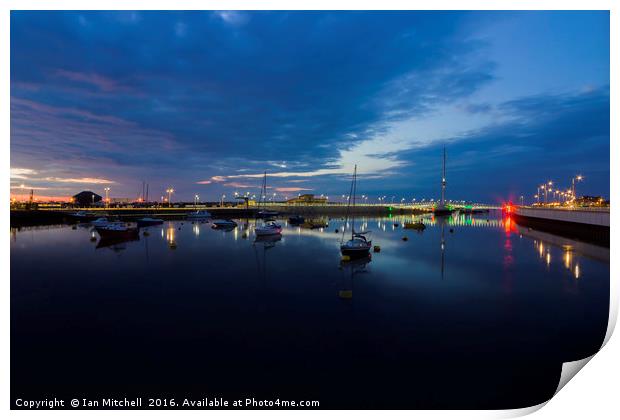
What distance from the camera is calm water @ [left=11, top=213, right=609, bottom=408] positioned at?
9.11 metres

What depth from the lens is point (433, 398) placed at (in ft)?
28.5

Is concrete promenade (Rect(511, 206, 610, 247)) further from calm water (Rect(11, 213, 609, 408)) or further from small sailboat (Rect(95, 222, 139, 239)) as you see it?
small sailboat (Rect(95, 222, 139, 239))

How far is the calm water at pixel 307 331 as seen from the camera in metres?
9.11

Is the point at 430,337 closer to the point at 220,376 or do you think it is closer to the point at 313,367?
the point at 313,367

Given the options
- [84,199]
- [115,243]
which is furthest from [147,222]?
[84,199]

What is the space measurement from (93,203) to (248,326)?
461 ft

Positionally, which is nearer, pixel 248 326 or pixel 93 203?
pixel 248 326

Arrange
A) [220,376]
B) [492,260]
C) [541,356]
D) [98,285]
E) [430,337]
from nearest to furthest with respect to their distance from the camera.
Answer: [220,376], [541,356], [430,337], [98,285], [492,260]

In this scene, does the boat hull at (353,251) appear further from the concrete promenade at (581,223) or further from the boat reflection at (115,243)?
the concrete promenade at (581,223)

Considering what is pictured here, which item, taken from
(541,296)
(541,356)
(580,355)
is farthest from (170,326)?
(541,296)

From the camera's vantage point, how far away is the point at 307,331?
12766 millimetres

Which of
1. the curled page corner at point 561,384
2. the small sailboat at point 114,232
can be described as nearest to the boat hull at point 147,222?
the small sailboat at point 114,232

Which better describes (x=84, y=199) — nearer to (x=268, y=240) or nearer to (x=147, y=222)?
(x=147, y=222)

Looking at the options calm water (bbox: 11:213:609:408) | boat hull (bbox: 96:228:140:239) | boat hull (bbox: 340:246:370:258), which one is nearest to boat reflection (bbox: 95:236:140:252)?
boat hull (bbox: 96:228:140:239)
